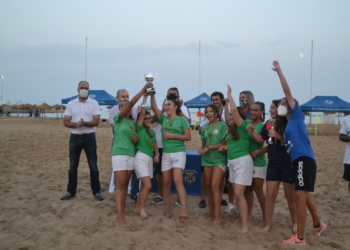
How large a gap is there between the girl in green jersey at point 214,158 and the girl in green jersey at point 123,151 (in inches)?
38.8

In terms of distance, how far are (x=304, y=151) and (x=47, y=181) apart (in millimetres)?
5290

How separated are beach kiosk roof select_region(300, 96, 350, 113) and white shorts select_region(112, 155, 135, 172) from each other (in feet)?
59.4

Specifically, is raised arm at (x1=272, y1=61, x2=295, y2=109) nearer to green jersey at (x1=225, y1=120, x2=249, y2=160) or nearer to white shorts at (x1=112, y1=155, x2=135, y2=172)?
green jersey at (x1=225, y1=120, x2=249, y2=160)

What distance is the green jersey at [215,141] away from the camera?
421 centimetres

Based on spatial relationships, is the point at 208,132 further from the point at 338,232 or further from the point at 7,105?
the point at 7,105

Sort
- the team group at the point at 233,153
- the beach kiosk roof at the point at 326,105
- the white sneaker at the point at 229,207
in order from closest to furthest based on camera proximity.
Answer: the team group at the point at 233,153 → the white sneaker at the point at 229,207 → the beach kiosk roof at the point at 326,105

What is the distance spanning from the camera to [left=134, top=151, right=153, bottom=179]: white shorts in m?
4.33

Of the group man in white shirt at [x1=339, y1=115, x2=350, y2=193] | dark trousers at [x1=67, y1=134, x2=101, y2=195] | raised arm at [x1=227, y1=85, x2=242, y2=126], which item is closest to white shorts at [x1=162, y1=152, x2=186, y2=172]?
raised arm at [x1=227, y1=85, x2=242, y2=126]

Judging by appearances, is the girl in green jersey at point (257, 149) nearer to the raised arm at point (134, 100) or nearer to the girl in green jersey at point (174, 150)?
the girl in green jersey at point (174, 150)

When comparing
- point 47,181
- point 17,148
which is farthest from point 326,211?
Answer: point 17,148

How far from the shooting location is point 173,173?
438 centimetres

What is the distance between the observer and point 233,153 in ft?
13.2

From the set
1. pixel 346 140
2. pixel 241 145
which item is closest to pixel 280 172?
pixel 241 145

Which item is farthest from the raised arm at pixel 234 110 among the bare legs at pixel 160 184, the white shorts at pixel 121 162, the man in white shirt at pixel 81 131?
the man in white shirt at pixel 81 131
